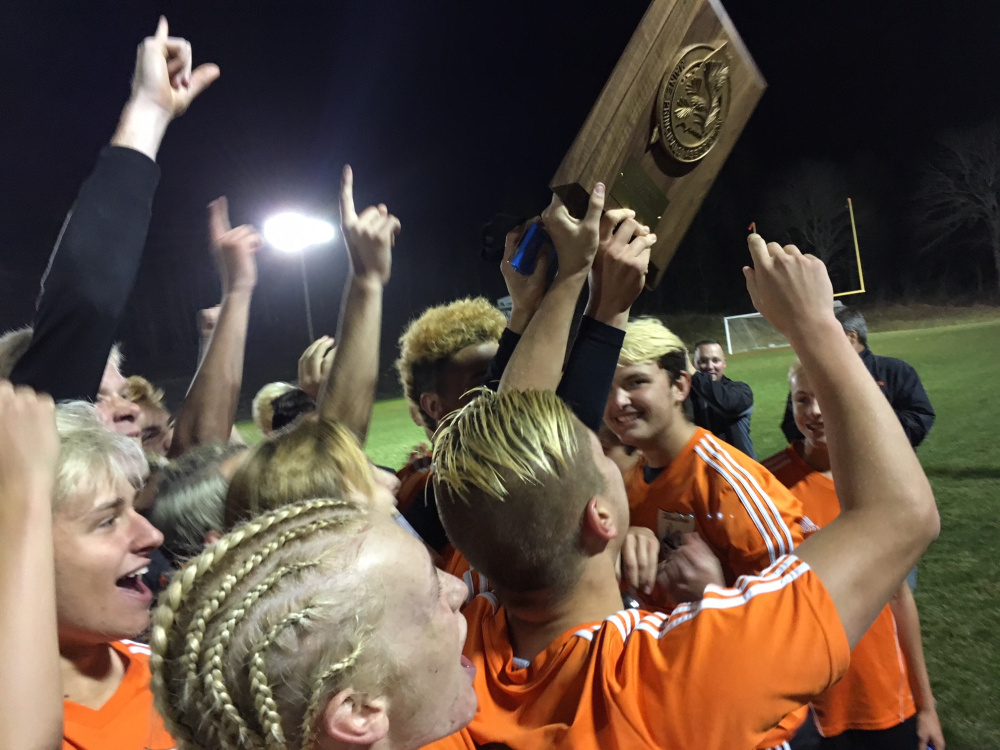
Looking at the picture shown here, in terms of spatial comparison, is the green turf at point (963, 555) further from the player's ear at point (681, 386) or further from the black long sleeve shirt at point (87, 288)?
the black long sleeve shirt at point (87, 288)

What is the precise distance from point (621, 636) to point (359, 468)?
0.88 metres

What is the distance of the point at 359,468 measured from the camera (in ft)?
5.89

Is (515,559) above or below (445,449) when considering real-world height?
below

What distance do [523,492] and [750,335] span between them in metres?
26.2

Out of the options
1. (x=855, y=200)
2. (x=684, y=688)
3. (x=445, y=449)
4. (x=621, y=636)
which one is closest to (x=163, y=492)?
(x=445, y=449)

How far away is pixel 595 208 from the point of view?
1368 mm

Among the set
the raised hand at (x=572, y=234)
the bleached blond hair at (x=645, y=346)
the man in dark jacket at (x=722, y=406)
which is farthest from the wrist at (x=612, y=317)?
the man in dark jacket at (x=722, y=406)

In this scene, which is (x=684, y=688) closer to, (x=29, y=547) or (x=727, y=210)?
(x=29, y=547)

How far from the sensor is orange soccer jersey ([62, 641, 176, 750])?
4.30ft

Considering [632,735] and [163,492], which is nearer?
[632,735]

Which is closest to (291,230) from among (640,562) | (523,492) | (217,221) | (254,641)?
(217,221)

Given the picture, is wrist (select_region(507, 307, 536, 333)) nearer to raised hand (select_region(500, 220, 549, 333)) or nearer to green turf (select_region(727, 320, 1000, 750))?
raised hand (select_region(500, 220, 549, 333))

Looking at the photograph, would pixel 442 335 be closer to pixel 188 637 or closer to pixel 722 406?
pixel 188 637

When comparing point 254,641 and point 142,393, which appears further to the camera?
point 142,393
